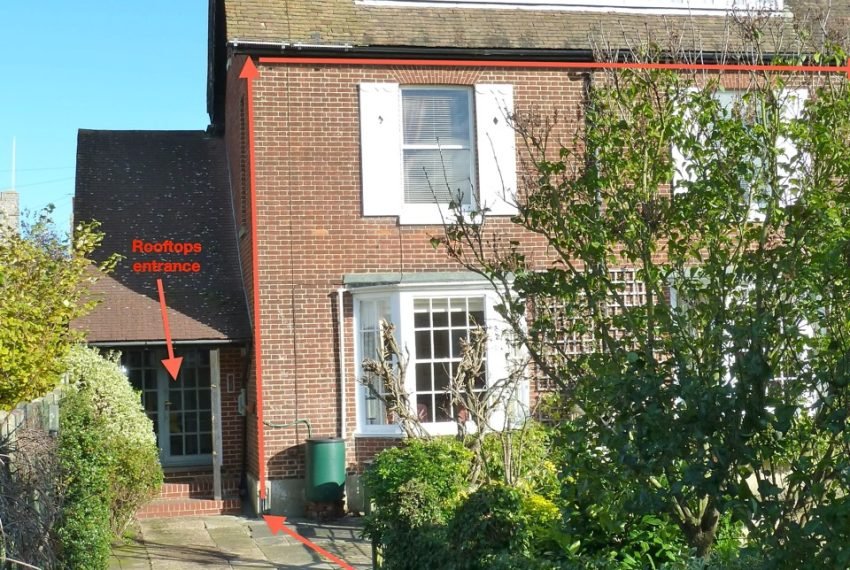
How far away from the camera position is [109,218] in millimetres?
16281

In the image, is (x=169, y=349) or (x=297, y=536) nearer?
(x=297, y=536)

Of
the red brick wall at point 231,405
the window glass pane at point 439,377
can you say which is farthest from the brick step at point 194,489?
the window glass pane at point 439,377

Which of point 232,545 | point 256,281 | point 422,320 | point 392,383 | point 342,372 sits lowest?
point 232,545

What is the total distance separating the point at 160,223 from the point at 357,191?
407 centimetres

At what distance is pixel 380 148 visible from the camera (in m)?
14.1

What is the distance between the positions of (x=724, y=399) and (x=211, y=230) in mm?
13034

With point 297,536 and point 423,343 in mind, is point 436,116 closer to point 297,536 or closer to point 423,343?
point 423,343

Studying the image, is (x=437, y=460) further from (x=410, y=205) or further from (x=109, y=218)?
(x=109, y=218)

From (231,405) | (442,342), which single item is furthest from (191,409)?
(442,342)

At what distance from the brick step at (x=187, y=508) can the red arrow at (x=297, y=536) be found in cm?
78

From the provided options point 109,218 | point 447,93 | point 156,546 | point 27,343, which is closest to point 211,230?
point 109,218

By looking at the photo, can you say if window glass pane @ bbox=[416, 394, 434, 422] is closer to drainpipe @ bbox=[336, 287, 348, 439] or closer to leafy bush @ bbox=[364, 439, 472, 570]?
drainpipe @ bbox=[336, 287, 348, 439]

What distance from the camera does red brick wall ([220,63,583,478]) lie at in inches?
539

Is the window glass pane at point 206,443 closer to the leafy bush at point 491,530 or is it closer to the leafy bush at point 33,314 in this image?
the leafy bush at point 33,314
